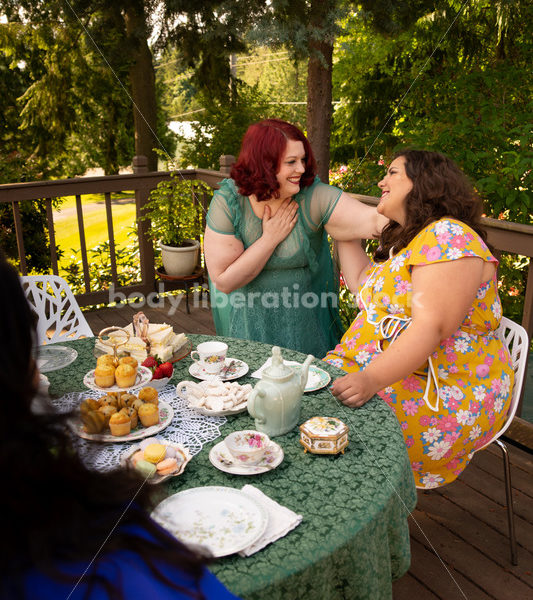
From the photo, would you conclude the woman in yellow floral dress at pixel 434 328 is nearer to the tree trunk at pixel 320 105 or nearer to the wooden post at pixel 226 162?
the wooden post at pixel 226 162

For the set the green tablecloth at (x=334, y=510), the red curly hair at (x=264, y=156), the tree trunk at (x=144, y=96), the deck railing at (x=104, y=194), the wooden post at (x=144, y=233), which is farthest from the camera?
the tree trunk at (x=144, y=96)

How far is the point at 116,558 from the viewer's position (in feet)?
2.19

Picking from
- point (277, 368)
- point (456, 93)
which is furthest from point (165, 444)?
point (456, 93)

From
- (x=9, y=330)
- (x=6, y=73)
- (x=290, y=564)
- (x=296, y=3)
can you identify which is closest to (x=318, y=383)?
→ (x=290, y=564)

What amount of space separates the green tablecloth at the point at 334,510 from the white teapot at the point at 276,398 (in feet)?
0.16

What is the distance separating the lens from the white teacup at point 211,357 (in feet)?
5.64

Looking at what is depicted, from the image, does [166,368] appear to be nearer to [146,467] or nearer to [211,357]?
[211,357]

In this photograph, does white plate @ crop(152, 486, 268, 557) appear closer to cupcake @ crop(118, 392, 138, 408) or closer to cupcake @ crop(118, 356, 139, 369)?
cupcake @ crop(118, 392, 138, 408)

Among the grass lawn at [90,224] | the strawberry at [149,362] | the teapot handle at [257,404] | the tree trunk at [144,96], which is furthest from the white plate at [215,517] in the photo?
the grass lawn at [90,224]

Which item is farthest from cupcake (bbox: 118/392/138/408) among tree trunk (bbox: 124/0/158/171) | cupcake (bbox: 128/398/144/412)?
tree trunk (bbox: 124/0/158/171)

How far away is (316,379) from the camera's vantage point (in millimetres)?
1680

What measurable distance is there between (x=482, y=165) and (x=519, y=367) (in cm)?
281

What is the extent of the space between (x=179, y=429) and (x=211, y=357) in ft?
1.10

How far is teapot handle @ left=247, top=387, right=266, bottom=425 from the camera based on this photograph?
1.36 metres
